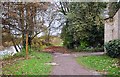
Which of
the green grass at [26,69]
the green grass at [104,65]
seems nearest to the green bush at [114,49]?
the green grass at [104,65]

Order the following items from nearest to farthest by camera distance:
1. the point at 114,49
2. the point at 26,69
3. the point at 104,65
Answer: the point at 26,69
the point at 104,65
the point at 114,49

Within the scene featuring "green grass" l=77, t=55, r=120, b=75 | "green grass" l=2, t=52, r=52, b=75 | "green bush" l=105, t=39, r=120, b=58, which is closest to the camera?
"green grass" l=2, t=52, r=52, b=75

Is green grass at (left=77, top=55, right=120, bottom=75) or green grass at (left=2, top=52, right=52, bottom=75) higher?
green grass at (left=2, top=52, right=52, bottom=75)

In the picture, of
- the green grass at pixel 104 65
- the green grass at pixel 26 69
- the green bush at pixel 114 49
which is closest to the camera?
the green grass at pixel 26 69

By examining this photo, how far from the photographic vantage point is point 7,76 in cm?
327

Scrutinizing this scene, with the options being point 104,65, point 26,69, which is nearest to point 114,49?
point 104,65

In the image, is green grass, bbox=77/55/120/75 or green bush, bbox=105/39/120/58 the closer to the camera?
green grass, bbox=77/55/120/75

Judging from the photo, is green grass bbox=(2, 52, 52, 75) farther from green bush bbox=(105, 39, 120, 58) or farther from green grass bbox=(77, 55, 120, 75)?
green bush bbox=(105, 39, 120, 58)

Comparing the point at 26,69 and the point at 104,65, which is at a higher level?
the point at 26,69

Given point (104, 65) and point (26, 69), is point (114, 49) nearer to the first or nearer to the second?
point (104, 65)

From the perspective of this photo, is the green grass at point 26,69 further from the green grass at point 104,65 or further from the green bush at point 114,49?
the green bush at point 114,49

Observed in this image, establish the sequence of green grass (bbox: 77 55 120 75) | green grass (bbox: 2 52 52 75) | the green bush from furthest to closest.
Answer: the green bush → green grass (bbox: 77 55 120 75) → green grass (bbox: 2 52 52 75)

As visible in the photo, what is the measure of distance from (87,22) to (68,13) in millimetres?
994

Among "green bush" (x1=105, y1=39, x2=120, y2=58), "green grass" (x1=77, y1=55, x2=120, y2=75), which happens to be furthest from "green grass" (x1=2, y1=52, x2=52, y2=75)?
"green bush" (x1=105, y1=39, x2=120, y2=58)
